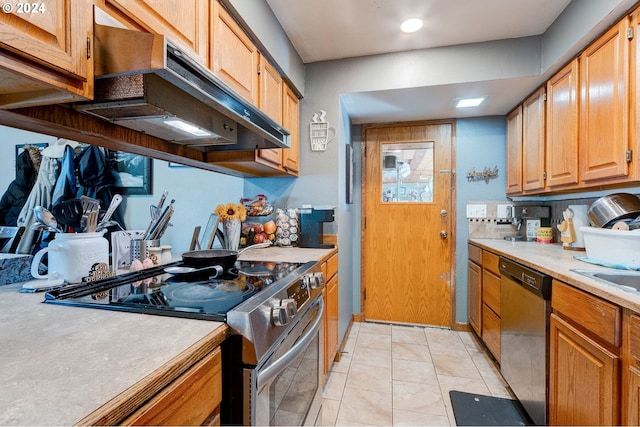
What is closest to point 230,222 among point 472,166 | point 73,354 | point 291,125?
point 291,125

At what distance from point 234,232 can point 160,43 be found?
51.4 inches

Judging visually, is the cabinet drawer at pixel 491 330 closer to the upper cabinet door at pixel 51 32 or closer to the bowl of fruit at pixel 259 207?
the bowl of fruit at pixel 259 207

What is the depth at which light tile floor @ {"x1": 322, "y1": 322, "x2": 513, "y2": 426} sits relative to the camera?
1.59 meters

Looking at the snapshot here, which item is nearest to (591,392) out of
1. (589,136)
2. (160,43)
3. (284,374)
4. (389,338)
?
(284,374)

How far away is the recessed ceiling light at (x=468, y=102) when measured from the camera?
7.67 ft

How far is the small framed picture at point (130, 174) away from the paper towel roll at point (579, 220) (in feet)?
10.6

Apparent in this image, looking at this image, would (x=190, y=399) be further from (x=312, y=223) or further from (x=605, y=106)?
(x=605, y=106)

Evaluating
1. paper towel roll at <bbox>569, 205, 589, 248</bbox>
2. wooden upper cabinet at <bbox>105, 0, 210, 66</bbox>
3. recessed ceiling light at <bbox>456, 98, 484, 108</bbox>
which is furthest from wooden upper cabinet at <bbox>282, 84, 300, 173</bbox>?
paper towel roll at <bbox>569, 205, 589, 248</bbox>

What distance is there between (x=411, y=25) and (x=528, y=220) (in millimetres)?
2001

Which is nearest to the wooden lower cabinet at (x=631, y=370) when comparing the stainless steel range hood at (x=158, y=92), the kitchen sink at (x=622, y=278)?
the kitchen sink at (x=622, y=278)

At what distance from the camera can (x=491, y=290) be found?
2141mm

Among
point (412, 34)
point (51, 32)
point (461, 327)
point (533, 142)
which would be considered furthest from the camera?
point (461, 327)

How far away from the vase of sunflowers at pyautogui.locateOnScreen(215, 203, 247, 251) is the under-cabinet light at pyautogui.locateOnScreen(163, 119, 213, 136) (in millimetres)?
664

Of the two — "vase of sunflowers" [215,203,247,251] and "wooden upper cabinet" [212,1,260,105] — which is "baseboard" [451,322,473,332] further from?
"wooden upper cabinet" [212,1,260,105]
